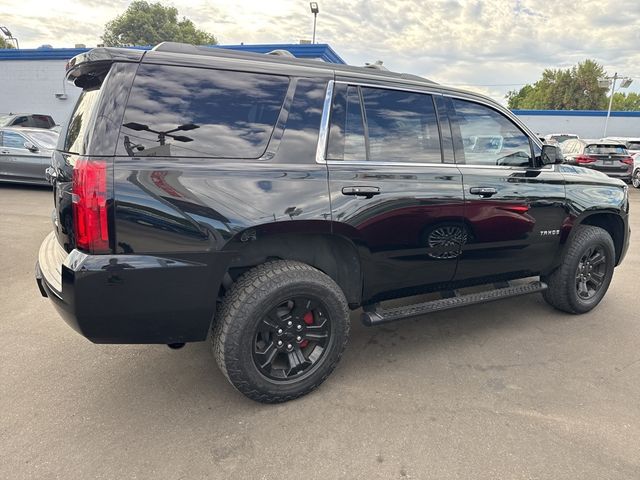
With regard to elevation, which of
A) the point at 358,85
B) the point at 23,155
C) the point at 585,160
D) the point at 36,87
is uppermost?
the point at 36,87

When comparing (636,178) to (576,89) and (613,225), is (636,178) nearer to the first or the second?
(613,225)

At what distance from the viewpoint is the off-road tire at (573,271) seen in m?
3.97

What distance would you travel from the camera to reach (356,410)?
8.85 ft

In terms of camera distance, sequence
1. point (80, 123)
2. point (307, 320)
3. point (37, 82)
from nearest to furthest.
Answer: point (80, 123)
point (307, 320)
point (37, 82)

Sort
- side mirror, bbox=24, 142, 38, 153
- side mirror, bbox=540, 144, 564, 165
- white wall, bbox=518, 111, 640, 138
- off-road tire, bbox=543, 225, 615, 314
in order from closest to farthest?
side mirror, bbox=540, 144, 564, 165 → off-road tire, bbox=543, 225, 615, 314 → side mirror, bbox=24, 142, 38, 153 → white wall, bbox=518, 111, 640, 138

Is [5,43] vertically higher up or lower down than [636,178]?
higher up

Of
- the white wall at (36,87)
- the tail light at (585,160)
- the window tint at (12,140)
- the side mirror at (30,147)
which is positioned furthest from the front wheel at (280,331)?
the white wall at (36,87)

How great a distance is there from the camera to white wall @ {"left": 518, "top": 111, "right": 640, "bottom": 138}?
101 feet

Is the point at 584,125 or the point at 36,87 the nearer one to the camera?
the point at 36,87

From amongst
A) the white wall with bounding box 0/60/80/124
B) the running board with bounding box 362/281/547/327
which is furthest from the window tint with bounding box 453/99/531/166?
the white wall with bounding box 0/60/80/124

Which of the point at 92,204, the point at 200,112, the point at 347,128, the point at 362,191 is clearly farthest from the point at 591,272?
the point at 92,204

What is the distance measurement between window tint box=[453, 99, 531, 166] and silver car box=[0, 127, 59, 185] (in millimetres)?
9724

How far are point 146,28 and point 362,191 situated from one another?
1947 inches

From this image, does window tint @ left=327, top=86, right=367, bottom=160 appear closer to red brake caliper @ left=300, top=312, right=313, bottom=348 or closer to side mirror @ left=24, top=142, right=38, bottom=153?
red brake caliper @ left=300, top=312, right=313, bottom=348
